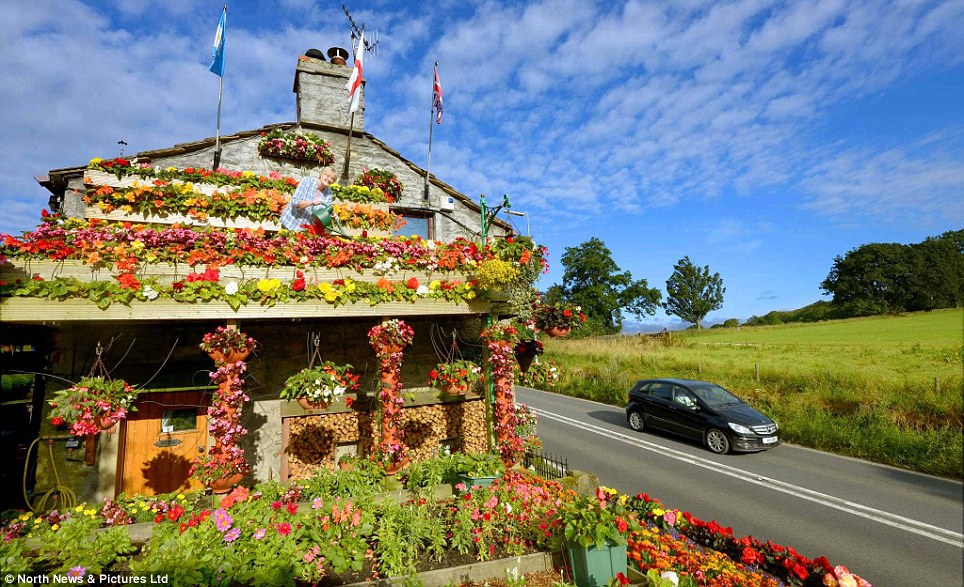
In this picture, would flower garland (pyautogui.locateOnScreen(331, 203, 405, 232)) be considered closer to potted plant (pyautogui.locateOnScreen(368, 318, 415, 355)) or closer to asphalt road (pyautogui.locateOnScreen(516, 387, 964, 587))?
potted plant (pyautogui.locateOnScreen(368, 318, 415, 355))

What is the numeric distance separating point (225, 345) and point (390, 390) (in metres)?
2.40

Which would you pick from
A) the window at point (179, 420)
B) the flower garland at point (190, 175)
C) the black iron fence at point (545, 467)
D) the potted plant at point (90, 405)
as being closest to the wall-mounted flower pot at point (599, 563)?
the black iron fence at point (545, 467)

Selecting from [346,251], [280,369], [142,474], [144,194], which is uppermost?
[144,194]

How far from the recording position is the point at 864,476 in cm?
931

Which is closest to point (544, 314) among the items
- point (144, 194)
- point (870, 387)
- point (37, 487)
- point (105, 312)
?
point (105, 312)

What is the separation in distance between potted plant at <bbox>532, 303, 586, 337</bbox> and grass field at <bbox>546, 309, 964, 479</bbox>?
4.47 meters

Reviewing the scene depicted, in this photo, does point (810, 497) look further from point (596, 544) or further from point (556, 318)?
point (596, 544)

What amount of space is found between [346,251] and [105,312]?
3236 mm

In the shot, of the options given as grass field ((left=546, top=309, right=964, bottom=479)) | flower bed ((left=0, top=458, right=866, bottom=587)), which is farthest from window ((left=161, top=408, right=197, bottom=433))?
grass field ((left=546, top=309, right=964, bottom=479))

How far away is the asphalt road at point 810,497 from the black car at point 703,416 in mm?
419

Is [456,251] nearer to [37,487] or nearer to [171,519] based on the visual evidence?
[171,519]

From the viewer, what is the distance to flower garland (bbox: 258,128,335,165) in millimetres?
10055

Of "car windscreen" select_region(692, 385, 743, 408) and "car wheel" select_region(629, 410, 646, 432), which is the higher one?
"car windscreen" select_region(692, 385, 743, 408)

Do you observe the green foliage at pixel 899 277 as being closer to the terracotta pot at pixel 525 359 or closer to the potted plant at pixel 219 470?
the terracotta pot at pixel 525 359
